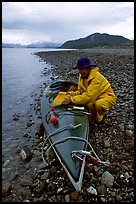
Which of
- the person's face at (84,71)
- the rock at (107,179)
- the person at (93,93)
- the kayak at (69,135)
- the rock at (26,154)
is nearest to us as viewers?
the kayak at (69,135)

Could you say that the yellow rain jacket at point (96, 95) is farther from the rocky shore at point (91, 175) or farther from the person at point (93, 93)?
the rocky shore at point (91, 175)

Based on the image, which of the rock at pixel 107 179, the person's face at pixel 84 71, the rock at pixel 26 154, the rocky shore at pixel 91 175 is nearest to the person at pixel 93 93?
the person's face at pixel 84 71

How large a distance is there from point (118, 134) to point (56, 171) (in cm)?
221

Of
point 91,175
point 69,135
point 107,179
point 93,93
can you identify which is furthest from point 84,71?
point 107,179

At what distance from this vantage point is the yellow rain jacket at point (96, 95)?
6668 millimetres

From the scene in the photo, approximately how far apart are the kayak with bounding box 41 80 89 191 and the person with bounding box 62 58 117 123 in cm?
22

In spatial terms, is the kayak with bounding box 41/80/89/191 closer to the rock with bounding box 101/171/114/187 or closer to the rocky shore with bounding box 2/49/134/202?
the rocky shore with bounding box 2/49/134/202

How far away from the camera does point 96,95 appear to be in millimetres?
6766

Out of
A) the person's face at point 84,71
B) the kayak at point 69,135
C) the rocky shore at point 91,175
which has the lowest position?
A: the rocky shore at point 91,175

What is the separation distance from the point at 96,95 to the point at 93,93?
136 mm

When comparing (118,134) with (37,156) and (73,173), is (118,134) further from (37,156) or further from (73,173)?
(73,173)

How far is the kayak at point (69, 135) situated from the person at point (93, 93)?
0.22 meters

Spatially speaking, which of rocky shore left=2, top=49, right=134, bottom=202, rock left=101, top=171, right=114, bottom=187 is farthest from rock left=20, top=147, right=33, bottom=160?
rock left=101, top=171, right=114, bottom=187

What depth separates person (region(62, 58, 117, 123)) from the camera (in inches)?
262
